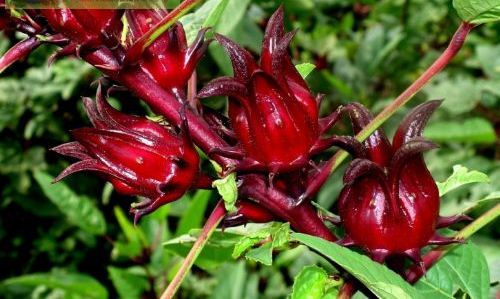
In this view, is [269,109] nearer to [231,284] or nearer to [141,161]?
[141,161]

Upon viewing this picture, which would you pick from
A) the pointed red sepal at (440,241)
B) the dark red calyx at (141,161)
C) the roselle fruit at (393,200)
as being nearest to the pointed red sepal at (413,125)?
the roselle fruit at (393,200)

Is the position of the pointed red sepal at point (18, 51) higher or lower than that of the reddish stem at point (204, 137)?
higher

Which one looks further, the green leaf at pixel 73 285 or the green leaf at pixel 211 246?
the green leaf at pixel 73 285

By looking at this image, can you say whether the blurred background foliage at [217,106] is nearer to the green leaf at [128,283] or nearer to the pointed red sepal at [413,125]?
the green leaf at [128,283]

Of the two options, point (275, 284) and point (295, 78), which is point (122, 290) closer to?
point (275, 284)

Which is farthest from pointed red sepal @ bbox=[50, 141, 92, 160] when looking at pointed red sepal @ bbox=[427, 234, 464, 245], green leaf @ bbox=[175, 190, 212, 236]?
green leaf @ bbox=[175, 190, 212, 236]

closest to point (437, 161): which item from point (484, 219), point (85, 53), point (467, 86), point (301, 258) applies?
point (467, 86)

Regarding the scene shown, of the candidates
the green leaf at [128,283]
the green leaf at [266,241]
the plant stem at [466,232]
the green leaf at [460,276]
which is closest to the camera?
the green leaf at [266,241]
